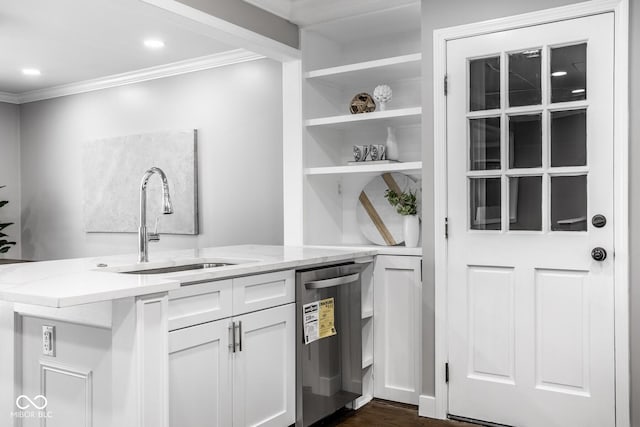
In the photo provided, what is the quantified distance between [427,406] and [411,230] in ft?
3.44

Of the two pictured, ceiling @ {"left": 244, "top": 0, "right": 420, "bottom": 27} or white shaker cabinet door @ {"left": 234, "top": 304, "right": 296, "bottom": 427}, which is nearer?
white shaker cabinet door @ {"left": 234, "top": 304, "right": 296, "bottom": 427}

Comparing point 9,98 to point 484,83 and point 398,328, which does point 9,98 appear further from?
point 484,83

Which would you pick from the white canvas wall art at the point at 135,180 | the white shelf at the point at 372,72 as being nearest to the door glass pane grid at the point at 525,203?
the white shelf at the point at 372,72

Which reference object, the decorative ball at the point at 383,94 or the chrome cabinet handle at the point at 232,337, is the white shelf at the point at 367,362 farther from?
the decorative ball at the point at 383,94

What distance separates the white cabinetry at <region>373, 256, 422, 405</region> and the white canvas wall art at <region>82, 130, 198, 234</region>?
2.01 m

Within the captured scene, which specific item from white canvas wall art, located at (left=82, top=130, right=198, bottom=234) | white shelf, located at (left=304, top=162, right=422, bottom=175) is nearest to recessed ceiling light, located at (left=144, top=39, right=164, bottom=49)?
white canvas wall art, located at (left=82, top=130, right=198, bottom=234)

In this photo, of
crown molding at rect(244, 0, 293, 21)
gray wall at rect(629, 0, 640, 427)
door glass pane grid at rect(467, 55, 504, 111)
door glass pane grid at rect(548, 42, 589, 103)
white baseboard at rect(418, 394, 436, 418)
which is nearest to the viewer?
gray wall at rect(629, 0, 640, 427)

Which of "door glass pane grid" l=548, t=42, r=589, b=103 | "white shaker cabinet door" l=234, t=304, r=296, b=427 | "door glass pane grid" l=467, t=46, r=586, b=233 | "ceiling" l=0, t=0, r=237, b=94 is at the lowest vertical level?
"white shaker cabinet door" l=234, t=304, r=296, b=427

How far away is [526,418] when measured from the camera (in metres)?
2.84

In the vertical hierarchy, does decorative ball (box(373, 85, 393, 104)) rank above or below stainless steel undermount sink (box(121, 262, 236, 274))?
above

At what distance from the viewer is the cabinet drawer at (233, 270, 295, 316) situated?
2.37 metres

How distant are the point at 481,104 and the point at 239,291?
164 cm

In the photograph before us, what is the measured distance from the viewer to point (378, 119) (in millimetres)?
3469

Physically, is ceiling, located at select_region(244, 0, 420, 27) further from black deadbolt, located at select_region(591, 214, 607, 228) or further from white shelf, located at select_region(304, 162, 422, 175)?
black deadbolt, located at select_region(591, 214, 607, 228)
